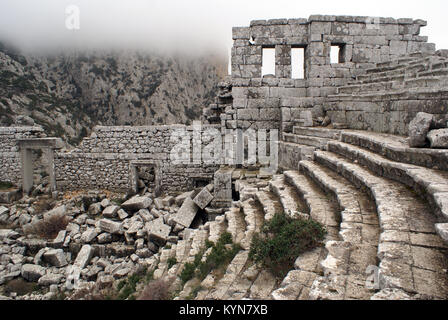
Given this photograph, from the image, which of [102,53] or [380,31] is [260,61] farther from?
[102,53]

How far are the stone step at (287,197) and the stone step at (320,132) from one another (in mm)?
2569

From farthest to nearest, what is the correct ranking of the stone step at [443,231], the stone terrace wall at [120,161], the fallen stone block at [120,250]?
the stone terrace wall at [120,161] < the fallen stone block at [120,250] < the stone step at [443,231]

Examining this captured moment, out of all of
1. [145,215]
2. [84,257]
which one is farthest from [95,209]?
[84,257]

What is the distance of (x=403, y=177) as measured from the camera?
4.36 meters

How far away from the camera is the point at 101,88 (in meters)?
28.8

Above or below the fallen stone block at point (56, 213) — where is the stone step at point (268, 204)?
above

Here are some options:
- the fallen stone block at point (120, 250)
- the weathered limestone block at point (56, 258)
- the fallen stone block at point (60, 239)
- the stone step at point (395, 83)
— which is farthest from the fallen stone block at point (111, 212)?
the stone step at point (395, 83)

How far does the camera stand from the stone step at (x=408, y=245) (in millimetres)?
2469

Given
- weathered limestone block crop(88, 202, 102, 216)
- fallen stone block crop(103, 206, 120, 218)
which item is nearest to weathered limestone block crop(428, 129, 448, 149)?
fallen stone block crop(103, 206, 120, 218)

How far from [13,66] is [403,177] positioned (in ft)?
99.9

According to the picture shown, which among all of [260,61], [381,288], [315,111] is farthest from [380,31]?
[381,288]

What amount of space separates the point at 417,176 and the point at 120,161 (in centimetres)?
1206

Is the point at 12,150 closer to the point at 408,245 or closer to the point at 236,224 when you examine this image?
the point at 236,224

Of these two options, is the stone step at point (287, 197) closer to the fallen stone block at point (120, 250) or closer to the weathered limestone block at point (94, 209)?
the fallen stone block at point (120, 250)
